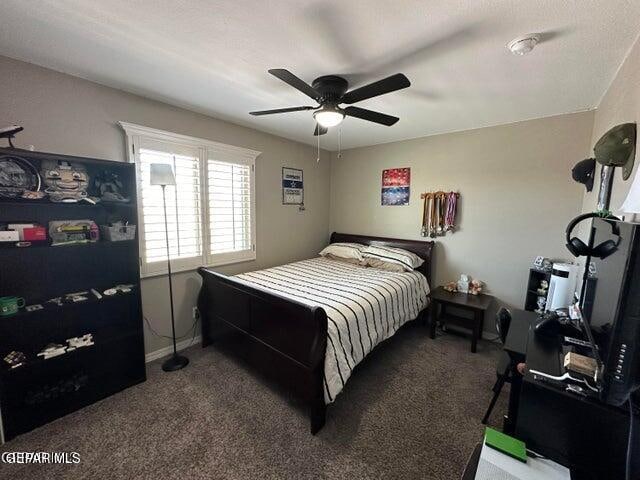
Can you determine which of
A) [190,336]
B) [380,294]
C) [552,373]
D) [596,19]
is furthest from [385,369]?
[596,19]

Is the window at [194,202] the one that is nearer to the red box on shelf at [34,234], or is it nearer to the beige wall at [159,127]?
the beige wall at [159,127]

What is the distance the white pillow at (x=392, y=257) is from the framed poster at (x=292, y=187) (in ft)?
4.18

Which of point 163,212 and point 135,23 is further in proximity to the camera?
point 163,212

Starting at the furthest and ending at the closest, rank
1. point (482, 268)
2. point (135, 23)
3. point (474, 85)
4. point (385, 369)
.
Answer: point (482, 268)
point (385, 369)
point (474, 85)
point (135, 23)

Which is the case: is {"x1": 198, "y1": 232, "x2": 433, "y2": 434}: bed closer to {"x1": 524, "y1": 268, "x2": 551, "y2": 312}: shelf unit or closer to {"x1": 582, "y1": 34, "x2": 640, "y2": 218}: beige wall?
{"x1": 524, "y1": 268, "x2": 551, "y2": 312}: shelf unit

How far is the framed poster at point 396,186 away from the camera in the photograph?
3707mm

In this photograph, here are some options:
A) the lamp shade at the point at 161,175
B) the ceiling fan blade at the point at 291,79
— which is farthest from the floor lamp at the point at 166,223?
the ceiling fan blade at the point at 291,79

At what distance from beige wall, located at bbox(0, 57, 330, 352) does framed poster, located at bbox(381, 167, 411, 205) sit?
107 centimetres

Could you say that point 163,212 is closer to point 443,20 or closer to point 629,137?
point 443,20

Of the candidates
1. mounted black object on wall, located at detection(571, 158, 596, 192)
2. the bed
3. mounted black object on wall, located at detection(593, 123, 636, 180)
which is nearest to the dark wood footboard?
the bed

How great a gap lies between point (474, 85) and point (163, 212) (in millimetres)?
2931

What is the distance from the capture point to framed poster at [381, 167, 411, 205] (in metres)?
3.71

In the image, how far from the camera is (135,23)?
1447 mm

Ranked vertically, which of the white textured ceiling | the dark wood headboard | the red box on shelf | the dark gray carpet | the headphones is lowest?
the dark gray carpet
